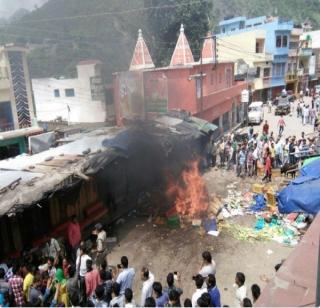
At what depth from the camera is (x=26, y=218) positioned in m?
9.67

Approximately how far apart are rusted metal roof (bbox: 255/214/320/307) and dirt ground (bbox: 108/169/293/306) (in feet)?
11.4

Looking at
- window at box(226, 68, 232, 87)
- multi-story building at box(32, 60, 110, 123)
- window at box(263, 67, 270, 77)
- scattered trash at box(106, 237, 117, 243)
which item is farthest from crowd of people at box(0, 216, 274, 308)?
window at box(263, 67, 270, 77)

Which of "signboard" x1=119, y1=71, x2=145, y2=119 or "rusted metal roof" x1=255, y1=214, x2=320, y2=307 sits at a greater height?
"signboard" x1=119, y1=71, x2=145, y2=119

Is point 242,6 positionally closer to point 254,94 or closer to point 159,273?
point 254,94

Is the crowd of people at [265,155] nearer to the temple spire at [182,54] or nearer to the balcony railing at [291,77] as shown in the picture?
the temple spire at [182,54]

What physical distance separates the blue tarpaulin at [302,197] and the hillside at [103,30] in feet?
83.7

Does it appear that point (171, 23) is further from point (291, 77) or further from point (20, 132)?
point (20, 132)

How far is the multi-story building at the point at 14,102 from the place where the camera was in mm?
18031

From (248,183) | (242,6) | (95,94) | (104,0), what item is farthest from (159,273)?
(242,6)

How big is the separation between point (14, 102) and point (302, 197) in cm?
1554

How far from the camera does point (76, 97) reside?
32406 millimetres

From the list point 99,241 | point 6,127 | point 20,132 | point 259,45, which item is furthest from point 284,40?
point 99,241

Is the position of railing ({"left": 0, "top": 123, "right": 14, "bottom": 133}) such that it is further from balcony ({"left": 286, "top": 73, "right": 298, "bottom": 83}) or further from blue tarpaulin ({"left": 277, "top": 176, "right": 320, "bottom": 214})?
balcony ({"left": 286, "top": 73, "right": 298, "bottom": 83})

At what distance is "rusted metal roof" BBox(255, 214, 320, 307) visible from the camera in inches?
162
